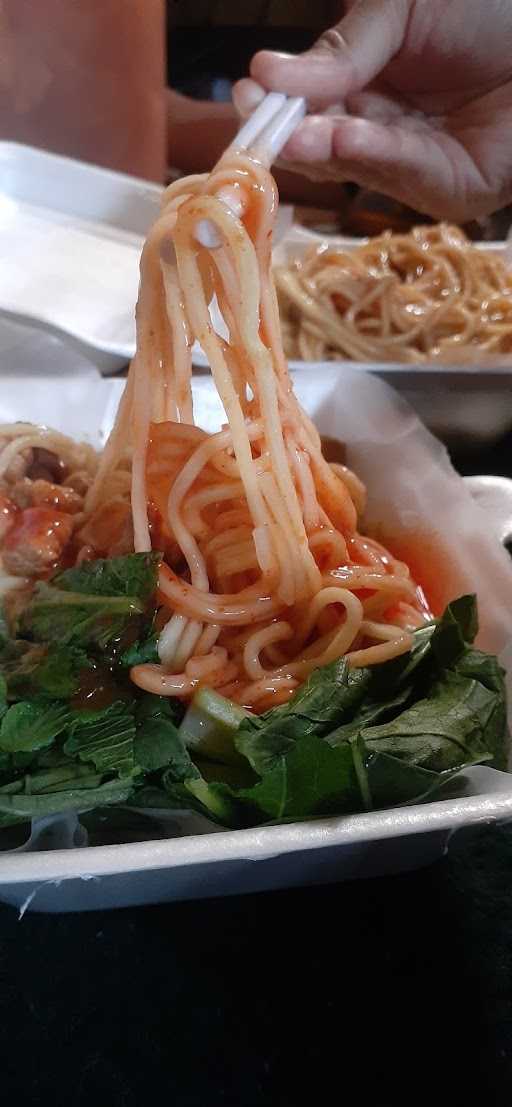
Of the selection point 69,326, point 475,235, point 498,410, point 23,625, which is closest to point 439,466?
point 498,410

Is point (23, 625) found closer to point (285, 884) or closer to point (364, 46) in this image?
point (285, 884)

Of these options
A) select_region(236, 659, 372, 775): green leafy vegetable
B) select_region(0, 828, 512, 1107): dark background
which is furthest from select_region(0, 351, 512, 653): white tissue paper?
select_region(0, 828, 512, 1107): dark background

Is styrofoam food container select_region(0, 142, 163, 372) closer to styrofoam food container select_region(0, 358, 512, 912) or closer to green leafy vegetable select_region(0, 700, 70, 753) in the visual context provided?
green leafy vegetable select_region(0, 700, 70, 753)

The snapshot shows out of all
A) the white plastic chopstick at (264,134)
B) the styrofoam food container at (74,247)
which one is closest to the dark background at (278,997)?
the white plastic chopstick at (264,134)

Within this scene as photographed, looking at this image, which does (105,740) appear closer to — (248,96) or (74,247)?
(248,96)

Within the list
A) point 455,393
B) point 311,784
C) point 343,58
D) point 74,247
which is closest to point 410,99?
point 343,58

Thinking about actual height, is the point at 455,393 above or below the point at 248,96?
below
